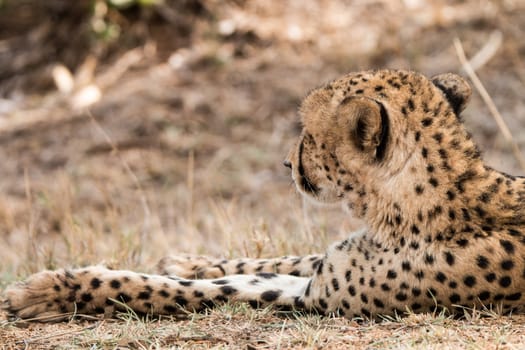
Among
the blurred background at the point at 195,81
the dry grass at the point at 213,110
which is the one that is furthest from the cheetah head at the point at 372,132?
the blurred background at the point at 195,81

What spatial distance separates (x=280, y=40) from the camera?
9414 millimetres

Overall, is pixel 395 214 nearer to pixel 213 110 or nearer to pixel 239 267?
pixel 239 267

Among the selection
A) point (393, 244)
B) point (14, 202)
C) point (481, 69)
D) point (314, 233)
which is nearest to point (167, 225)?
point (14, 202)

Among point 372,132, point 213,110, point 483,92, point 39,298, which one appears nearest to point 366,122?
point 372,132

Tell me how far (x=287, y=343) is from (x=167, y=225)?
4.45m

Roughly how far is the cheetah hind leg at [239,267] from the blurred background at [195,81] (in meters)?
3.04

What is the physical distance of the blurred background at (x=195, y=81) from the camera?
7.52 meters

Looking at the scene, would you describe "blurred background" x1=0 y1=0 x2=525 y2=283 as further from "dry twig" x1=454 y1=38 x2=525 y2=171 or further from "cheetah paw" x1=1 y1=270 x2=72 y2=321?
"cheetah paw" x1=1 y1=270 x2=72 y2=321

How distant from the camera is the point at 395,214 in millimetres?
2668

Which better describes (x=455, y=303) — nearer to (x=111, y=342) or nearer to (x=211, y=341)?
(x=211, y=341)

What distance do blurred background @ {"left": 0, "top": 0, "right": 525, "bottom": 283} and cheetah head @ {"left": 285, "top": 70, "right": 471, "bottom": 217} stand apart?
366 centimetres

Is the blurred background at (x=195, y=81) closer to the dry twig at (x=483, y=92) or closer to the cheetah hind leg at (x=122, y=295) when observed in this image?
the dry twig at (x=483, y=92)

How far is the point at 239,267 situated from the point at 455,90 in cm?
112

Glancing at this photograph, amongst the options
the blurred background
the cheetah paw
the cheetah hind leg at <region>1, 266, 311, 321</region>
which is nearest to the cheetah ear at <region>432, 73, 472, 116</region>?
the cheetah hind leg at <region>1, 266, 311, 321</region>
